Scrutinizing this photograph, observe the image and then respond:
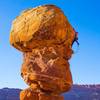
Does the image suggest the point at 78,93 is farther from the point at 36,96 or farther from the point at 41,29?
the point at 41,29

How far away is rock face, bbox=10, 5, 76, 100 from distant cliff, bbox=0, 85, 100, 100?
73.4 m

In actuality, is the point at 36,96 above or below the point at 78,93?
below

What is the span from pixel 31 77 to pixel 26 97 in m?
0.50

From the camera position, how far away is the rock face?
776 cm

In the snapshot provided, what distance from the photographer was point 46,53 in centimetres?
791

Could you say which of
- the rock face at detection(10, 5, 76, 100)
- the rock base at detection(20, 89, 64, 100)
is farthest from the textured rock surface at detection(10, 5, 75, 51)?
the rock base at detection(20, 89, 64, 100)

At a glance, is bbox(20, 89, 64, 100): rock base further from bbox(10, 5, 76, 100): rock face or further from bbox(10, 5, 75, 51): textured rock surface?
bbox(10, 5, 75, 51): textured rock surface

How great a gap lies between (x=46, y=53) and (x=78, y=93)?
288 ft

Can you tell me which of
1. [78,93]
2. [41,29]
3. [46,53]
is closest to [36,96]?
[46,53]

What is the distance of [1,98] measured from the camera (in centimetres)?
8000

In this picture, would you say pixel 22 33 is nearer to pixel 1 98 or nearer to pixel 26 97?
pixel 26 97

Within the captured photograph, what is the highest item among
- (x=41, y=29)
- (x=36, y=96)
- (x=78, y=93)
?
(x=78, y=93)

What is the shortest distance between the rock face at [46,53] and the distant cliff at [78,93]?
241 feet

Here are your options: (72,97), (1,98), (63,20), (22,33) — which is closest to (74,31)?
(63,20)
